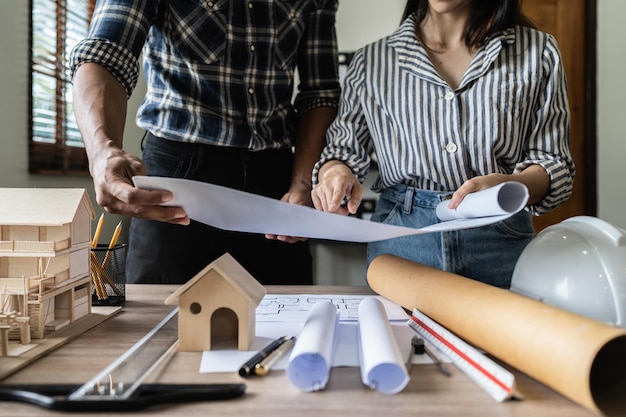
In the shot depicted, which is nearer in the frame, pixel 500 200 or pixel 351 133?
pixel 500 200

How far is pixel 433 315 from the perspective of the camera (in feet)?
2.32

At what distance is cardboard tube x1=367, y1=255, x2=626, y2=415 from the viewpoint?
45 centimetres

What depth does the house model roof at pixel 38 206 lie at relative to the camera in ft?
2.33

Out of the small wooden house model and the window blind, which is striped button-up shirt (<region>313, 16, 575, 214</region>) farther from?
the window blind

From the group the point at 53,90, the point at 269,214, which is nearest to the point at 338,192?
the point at 269,214

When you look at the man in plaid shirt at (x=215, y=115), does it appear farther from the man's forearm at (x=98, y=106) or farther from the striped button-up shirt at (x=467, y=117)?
the striped button-up shirt at (x=467, y=117)

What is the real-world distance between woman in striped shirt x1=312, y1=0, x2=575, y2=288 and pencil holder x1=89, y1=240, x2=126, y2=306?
0.40 metres

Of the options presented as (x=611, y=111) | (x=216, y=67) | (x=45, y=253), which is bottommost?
(x=45, y=253)

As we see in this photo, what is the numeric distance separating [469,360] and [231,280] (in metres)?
0.27

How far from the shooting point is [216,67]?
1.16 metres

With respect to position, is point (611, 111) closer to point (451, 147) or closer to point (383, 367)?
point (451, 147)

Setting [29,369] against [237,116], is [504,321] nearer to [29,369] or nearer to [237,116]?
[29,369]

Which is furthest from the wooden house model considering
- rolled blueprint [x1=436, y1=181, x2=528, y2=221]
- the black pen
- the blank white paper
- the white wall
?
the white wall

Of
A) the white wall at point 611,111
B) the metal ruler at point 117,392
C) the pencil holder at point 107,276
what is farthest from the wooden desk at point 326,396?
the white wall at point 611,111
